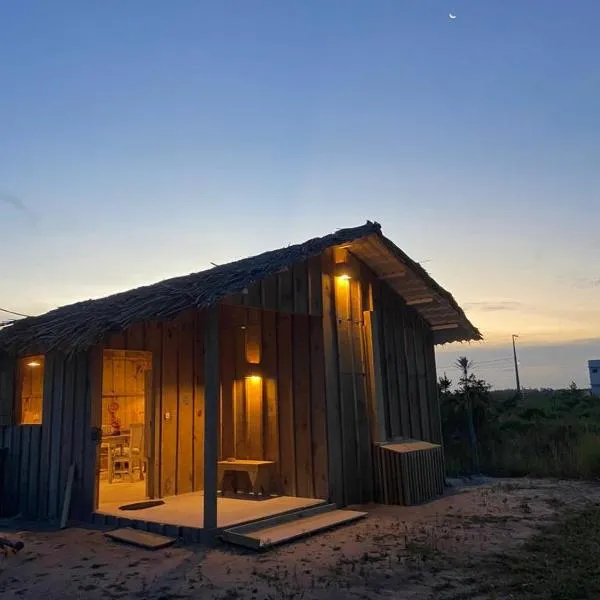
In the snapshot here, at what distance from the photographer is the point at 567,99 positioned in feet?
32.4

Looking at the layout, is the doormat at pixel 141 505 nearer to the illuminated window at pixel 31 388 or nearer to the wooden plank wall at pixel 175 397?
the wooden plank wall at pixel 175 397

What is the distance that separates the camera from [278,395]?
8953 millimetres

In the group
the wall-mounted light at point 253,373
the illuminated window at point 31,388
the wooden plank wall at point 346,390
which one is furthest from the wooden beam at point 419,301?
the illuminated window at point 31,388

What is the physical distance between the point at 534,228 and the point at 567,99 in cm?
363

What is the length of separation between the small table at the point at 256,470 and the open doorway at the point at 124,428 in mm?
1480

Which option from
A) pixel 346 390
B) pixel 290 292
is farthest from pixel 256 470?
pixel 290 292

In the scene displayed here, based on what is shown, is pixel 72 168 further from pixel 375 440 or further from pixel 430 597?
pixel 430 597

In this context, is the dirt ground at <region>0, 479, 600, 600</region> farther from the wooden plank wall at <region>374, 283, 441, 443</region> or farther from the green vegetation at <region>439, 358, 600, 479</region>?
the green vegetation at <region>439, 358, 600, 479</region>

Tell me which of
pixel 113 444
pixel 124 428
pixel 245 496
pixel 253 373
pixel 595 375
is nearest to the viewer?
pixel 245 496

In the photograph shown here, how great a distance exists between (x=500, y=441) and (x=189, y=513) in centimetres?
920

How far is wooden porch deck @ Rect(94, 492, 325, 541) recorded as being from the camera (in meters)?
6.51

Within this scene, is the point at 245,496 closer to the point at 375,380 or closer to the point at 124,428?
the point at 375,380

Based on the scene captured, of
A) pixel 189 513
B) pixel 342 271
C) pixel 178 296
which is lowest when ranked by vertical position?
pixel 189 513

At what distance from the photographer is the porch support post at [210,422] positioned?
623 centimetres
